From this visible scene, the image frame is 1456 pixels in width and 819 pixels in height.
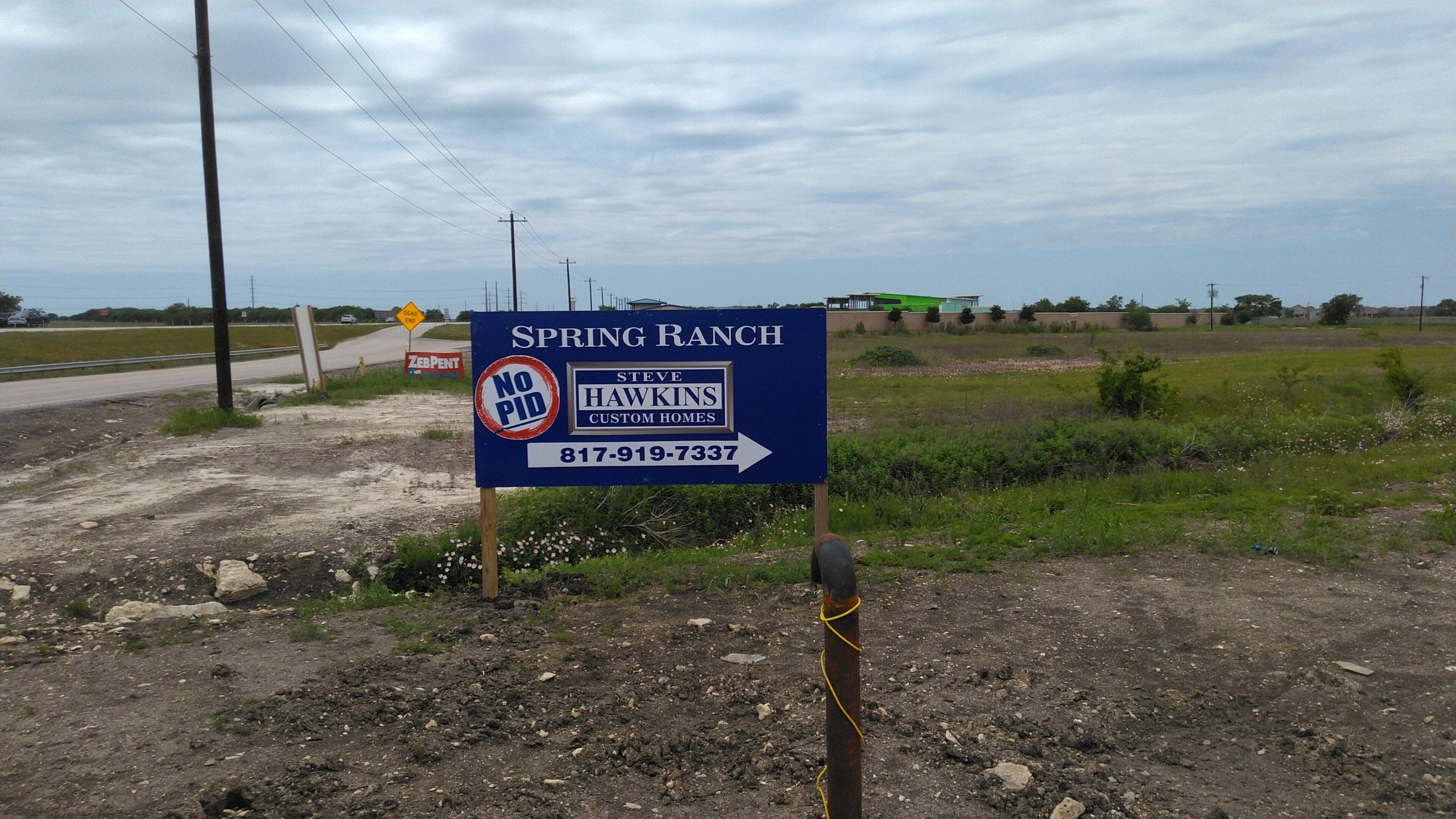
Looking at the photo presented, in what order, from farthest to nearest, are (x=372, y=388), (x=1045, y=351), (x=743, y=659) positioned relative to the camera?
(x=1045, y=351)
(x=372, y=388)
(x=743, y=659)

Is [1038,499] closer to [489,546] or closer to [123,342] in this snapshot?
[489,546]

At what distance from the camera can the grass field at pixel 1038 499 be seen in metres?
6.91

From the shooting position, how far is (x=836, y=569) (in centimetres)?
310

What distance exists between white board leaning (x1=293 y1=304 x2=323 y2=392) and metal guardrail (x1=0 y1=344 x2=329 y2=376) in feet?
28.4

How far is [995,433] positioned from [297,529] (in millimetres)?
8528

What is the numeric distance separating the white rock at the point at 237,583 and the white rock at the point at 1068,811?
6.21 m

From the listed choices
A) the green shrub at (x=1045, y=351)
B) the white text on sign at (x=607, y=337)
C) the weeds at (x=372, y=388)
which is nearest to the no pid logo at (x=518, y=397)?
the white text on sign at (x=607, y=337)

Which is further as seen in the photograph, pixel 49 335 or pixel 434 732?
pixel 49 335

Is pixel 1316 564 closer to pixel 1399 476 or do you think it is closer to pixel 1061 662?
pixel 1061 662

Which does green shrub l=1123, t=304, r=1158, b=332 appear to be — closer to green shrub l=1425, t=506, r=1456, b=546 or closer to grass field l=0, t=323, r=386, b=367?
grass field l=0, t=323, r=386, b=367

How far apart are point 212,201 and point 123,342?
4140 cm

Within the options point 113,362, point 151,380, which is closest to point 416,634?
point 151,380

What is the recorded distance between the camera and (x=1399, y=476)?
9.93 m

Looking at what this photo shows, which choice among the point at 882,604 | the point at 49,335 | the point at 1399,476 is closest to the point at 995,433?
the point at 1399,476
